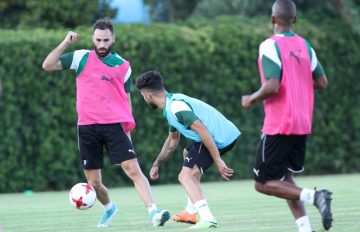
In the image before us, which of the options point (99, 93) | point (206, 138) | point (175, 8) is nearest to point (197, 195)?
point (206, 138)

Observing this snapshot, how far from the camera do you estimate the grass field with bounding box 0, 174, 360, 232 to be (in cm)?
1098

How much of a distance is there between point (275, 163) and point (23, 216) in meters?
5.68

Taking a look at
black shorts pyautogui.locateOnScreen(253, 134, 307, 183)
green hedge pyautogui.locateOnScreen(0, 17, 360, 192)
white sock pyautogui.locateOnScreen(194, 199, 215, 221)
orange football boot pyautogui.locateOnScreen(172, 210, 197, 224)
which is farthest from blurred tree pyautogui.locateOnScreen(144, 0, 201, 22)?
black shorts pyautogui.locateOnScreen(253, 134, 307, 183)

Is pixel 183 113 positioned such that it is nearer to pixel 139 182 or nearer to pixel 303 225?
pixel 139 182

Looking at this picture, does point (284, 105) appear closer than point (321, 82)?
Yes

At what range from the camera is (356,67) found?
82.5 feet

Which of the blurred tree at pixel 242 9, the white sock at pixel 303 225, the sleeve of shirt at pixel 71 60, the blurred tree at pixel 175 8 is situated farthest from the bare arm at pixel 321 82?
the blurred tree at pixel 175 8

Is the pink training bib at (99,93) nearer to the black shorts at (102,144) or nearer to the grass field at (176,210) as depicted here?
the black shorts at (102,144)

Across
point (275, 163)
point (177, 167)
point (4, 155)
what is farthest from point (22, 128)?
point (275, 163)

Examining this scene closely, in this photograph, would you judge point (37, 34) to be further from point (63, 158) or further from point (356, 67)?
point (356, 67)

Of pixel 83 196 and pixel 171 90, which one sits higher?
pixel 83 196

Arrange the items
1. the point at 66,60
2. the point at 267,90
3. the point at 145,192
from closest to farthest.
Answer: the point at 267,90 < the point at 145,192 < the point at 66,60

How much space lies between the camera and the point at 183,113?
10.5 meters

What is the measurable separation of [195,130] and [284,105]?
1900 mm
